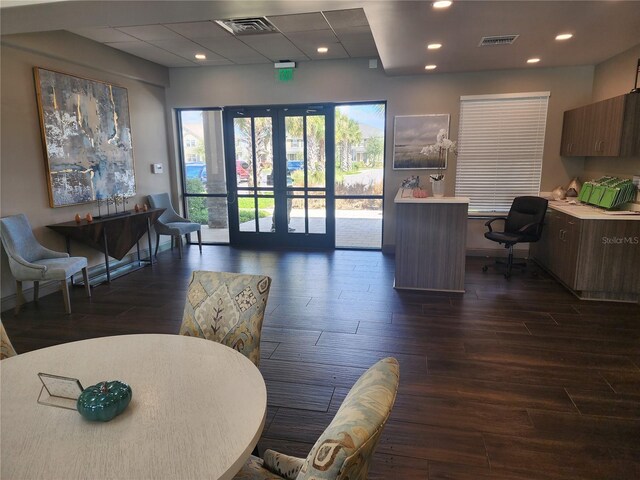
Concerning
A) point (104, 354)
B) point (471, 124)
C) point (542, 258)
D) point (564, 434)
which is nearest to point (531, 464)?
point (564, 434)

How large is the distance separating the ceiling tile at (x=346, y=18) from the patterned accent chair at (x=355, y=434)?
3.96 metres

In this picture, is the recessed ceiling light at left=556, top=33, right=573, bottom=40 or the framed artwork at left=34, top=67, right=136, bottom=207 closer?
the recessed ceiling light at left=556, top=33, right=573, bottom=40

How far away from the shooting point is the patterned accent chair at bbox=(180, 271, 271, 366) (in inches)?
78.0

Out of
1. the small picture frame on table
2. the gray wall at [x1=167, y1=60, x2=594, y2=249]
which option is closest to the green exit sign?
the gray wall at [x1=167, y1=60, x2=594, y2=249]

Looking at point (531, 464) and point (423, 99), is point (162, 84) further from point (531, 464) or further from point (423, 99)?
point (531, 464)

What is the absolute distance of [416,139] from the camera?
20.2 ft

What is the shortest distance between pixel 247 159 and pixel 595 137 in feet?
16.4

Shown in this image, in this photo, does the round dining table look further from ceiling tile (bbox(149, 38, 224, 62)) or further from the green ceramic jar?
ceiling tile (bbox(149, 38, 224, 62))

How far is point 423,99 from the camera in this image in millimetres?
6051

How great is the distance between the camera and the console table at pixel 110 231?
15.4 feet

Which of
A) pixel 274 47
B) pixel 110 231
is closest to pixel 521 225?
pixel 274 47

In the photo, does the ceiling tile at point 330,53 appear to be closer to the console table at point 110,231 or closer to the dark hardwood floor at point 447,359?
the dark hardwood floor at point 447,359

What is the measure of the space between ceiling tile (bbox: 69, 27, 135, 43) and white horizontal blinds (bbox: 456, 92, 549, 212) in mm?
4583

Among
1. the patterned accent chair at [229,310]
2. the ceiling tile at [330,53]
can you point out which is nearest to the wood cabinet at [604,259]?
the ceiling tile at [330,53]
